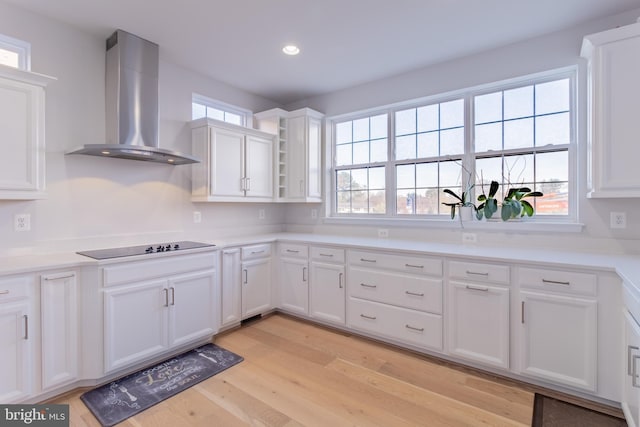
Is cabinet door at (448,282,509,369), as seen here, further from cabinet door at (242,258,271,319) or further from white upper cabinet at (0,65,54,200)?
white upper cabinet at (0,65,54,200)

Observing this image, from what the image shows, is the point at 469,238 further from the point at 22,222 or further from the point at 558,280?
the point at 22,222

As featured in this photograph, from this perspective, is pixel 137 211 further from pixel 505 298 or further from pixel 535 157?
pixel 535 157

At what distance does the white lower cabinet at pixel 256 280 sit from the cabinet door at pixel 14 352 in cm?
163

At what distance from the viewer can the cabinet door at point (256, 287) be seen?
3.20 metres

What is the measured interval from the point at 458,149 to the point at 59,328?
3553 mm

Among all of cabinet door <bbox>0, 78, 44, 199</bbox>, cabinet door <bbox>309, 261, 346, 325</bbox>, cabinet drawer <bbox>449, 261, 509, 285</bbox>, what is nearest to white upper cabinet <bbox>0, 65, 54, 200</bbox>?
cabinet door <bbox>0, 78, 44, 199</bbox>

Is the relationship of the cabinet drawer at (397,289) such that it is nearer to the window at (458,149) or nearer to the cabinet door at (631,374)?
the window at (458,149)

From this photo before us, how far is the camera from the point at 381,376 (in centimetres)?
229

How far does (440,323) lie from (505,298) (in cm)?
53

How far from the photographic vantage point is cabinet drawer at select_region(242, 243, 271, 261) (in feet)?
10.5

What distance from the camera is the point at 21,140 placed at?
202 cm

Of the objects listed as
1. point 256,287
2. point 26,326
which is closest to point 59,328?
point 26,326

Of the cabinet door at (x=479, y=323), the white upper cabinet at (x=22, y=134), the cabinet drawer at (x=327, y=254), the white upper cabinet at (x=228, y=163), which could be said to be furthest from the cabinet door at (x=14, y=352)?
the cabinet door at (x=479, y=323)

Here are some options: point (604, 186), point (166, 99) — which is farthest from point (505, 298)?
point (166, 99)
